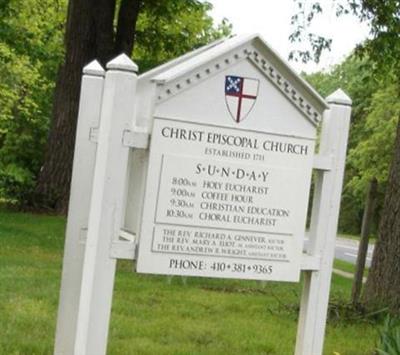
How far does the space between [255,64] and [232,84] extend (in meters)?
0.18

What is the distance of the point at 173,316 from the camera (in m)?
7.66

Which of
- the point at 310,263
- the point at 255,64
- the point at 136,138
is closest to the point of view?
the point at 136,138

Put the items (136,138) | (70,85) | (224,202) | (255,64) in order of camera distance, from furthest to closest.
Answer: (70,85) → (255,64) → (224,202) → (136,138)

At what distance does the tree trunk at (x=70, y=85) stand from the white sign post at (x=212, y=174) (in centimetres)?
1348

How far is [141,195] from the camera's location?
418 cm

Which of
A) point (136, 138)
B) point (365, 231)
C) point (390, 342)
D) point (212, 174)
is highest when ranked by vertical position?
point (136, 138)

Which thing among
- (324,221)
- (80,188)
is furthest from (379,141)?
(80,188)

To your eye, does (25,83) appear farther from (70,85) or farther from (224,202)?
(224,202)

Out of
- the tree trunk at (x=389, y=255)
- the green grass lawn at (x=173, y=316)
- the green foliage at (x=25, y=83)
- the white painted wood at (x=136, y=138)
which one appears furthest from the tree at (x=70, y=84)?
the white painted wood at (x=136, y=138)

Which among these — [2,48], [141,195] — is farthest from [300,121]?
[2,48]

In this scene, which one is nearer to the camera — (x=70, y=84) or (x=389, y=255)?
(x=389, y=255)

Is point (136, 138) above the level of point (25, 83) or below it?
below

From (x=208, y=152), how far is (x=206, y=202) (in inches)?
10.2

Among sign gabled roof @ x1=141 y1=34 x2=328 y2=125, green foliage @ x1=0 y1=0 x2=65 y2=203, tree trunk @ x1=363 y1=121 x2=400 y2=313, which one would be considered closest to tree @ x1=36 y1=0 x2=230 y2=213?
green foliage @ x1=0 y1=0 x2=65 y2=203
